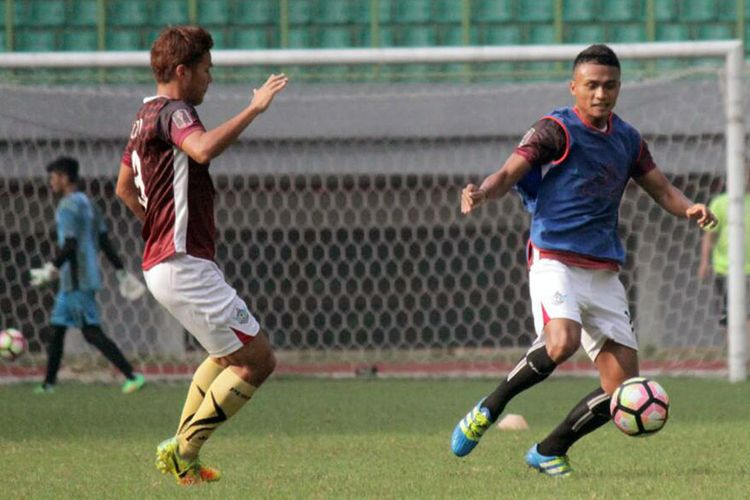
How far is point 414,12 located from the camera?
16.4 m

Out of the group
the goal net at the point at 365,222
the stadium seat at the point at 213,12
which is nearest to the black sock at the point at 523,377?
the goal net at the point at 365,222

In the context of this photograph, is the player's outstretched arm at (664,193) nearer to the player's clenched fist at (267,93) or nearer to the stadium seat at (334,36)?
the player's clenched fist at (267,93)

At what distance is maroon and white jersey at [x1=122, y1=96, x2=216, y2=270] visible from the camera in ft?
18.2

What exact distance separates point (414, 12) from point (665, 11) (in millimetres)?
2752

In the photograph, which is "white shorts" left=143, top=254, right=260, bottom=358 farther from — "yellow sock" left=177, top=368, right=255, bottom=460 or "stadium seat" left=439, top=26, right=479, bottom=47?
"stadium seat" left=439, top=26, right=479, bottom=47

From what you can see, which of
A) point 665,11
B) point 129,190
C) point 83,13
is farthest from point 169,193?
point 665,11

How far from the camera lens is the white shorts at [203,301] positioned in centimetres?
555

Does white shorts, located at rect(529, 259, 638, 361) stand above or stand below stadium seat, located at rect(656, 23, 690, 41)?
below

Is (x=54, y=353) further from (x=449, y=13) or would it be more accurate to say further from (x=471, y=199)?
(x=449, y=13)

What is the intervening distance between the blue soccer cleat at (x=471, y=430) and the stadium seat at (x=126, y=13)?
11.3 m

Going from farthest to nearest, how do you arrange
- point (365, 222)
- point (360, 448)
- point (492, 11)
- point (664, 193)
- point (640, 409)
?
point (492, 11)
point (365, 222)
point (360, 448)
point (664, 193)
point (640, 409)

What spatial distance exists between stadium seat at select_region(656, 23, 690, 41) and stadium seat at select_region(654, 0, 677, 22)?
0.08 m

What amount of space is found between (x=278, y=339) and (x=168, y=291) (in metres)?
8.85

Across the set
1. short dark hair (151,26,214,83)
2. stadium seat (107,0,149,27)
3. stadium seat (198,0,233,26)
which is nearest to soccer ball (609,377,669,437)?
short dark hair (151,26,214,83)
